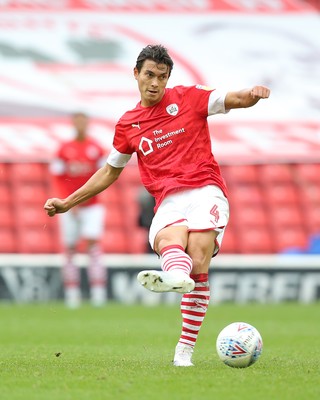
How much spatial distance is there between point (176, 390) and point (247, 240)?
46.5ft

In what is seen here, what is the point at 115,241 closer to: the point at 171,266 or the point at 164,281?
the point at 171,266

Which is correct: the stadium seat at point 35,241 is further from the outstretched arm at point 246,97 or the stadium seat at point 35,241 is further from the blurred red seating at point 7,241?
the outstretched arm at point 246,97

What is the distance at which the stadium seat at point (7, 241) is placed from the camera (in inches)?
765

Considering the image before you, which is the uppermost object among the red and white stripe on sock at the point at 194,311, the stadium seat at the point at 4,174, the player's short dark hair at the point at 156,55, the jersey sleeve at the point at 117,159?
the player's short dark hair at the point at 156,55

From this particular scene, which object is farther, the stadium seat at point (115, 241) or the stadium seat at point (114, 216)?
the stadium seat at point (114, 216)

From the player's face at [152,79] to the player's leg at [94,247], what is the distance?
26.1 ft

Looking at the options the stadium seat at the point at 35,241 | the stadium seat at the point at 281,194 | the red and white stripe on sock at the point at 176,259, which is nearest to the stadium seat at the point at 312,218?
the stadium seat at the point at 281,194

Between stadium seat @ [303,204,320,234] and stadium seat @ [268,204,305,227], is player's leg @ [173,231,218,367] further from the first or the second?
stadium seat @ [268,204,305,227]

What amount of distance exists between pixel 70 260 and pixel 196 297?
26.5 feet

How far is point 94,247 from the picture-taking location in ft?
49.6

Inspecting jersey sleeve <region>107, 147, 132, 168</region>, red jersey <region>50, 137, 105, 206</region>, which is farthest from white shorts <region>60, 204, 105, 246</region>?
jersey sleeve <region>107, 147, 132, 168</region>

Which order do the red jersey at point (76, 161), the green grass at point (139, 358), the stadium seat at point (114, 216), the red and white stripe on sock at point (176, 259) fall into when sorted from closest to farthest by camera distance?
the green grass at point (139, 358) < the red and white stripe on sock at point (176, 259) < the red jersey at point (76, 161) < the stadium seat at point (114, 216)

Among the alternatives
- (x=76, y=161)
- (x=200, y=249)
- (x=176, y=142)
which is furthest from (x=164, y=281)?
(x=76, y=161)

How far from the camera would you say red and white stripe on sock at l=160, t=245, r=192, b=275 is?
21.8ft
